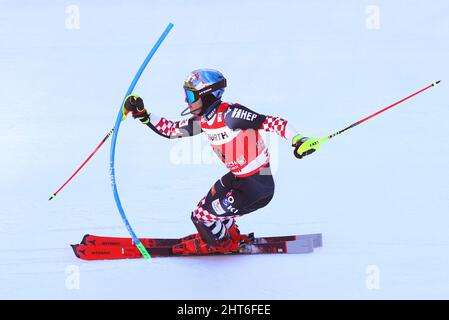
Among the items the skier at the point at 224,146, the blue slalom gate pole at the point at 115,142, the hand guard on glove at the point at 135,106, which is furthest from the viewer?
the hand guard on glove at the point at 135,106

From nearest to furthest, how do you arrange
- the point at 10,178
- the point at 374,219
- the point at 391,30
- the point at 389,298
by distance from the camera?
the point at 389,298, the point at 374,219, the point at 10,178, the point at 391,30

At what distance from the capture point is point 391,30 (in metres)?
10.9

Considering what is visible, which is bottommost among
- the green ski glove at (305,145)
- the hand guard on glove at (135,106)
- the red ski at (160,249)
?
the red ski at (160,249)

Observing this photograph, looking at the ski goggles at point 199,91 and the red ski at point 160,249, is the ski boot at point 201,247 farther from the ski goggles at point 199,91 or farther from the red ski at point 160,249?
the ski goggles at point 199,91

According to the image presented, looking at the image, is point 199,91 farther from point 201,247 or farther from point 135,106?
point 201,247

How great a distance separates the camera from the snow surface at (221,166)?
6734mm

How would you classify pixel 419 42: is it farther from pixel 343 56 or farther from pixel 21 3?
pixel 21 3

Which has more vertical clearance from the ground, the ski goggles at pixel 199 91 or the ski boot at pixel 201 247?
the ski goggles at pixel 199 91

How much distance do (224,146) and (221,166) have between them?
5.86 feet

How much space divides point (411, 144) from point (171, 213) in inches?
89.6

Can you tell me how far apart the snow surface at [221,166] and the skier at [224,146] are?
0.24 metres

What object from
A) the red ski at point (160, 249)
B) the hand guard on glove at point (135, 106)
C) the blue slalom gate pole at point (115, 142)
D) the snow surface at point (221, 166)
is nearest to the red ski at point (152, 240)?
the red ski at point (160, 249)

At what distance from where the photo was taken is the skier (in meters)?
6.57

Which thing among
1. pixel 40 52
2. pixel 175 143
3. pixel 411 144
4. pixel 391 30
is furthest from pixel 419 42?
pixel 40 52
